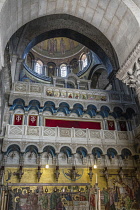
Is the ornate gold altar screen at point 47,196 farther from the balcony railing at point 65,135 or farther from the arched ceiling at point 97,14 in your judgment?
the arched ceiling at point 97,14

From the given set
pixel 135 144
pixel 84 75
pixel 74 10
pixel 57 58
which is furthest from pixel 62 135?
pixel 57 58

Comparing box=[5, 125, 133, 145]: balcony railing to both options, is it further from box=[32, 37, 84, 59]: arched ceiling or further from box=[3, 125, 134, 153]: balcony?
box=[32, 37, 84, 59]: arched ceiling

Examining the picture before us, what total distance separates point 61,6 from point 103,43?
13.5 meters

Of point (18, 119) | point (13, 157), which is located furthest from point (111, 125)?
Result: point (13, 157)

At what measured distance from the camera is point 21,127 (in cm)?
1368

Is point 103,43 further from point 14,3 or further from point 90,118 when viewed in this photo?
point 14,3

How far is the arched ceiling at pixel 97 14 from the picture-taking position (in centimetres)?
533

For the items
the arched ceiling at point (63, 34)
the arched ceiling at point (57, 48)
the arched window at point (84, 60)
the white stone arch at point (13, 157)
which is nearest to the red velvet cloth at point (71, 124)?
the white stone arch at point (13, 157)

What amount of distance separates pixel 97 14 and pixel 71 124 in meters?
10.5

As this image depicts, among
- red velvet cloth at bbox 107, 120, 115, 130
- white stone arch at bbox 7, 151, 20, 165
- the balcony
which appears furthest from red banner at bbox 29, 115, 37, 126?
red velvet cloth at bbox 107, 120, 115, 130

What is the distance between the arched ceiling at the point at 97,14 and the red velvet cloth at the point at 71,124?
9.96 metres

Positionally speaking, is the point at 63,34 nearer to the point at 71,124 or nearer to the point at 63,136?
the point at 71,124

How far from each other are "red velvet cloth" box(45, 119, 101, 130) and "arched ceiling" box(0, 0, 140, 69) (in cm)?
996

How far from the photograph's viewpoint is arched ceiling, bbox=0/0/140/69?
533 cm
